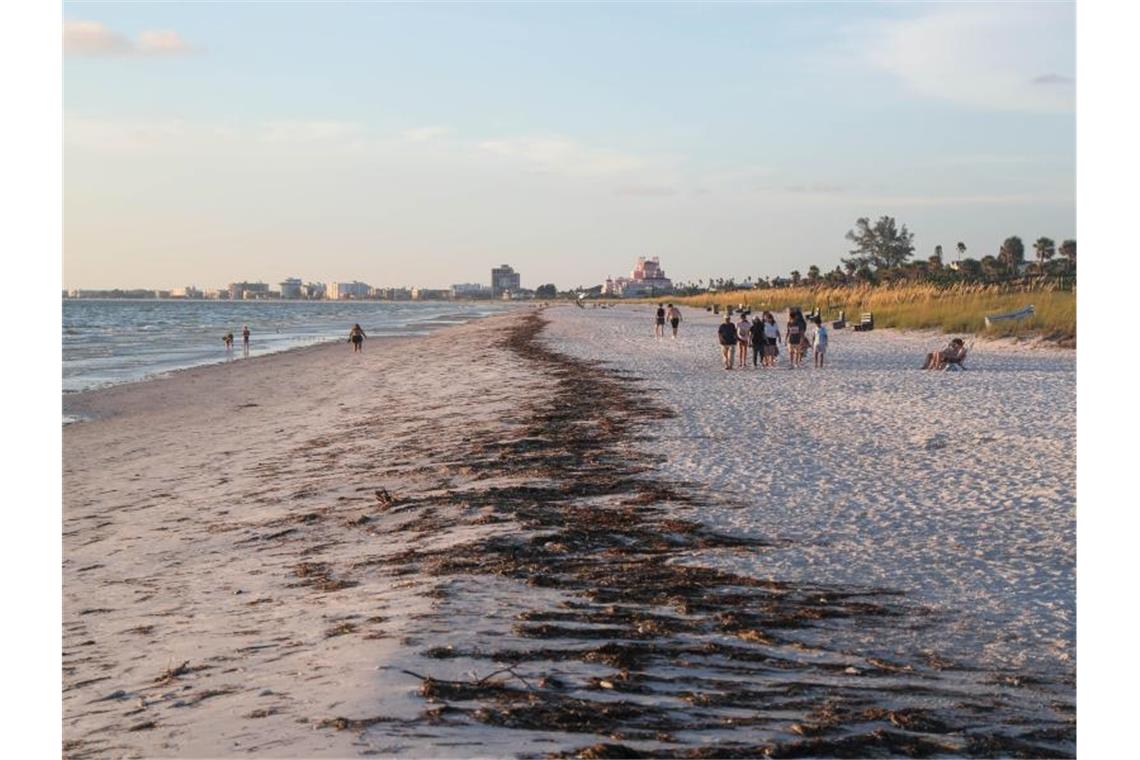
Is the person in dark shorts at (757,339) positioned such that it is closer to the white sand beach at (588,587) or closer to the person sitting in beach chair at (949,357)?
the person sitting in beach chair at (949,357)

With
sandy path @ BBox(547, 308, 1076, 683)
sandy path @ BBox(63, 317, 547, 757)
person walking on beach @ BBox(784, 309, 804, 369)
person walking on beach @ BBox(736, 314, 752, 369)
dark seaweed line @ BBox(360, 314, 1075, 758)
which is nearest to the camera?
dark seaweed line @ BBox(360, 314, 1075, 758)

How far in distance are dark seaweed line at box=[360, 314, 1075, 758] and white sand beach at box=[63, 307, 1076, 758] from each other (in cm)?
2

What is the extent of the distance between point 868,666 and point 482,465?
24.5 feet

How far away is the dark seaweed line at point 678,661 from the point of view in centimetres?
508

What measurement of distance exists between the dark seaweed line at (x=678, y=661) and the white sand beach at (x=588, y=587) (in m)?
0.02

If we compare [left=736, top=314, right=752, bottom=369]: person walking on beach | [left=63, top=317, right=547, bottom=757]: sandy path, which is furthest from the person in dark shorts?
[left=63, top=317, right=547, bottom=757]: sandy path

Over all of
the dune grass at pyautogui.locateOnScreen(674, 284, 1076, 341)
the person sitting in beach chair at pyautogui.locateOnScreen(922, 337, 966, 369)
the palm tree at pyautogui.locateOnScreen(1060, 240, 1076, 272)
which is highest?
the palm tree at pyautogui.locateOnScreen(1060, 240, 1076, 272)

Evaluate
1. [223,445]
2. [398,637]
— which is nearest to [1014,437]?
[398,637]

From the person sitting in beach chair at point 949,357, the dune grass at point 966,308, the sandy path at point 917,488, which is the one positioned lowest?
the sandy path at point 917,488

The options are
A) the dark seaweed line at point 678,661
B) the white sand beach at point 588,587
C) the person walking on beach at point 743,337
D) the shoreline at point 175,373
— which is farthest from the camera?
the person walking on beach at point 743,337

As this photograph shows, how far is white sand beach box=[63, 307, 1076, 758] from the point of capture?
5.32m

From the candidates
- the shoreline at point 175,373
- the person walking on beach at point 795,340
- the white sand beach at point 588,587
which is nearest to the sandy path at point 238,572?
the white sand beach at point 588,587

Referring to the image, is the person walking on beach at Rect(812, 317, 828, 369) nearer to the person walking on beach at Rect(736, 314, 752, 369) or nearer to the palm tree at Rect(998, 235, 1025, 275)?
the person walking on beach at Rect(736, 314, 752, 369)

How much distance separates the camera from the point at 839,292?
6681 cm
